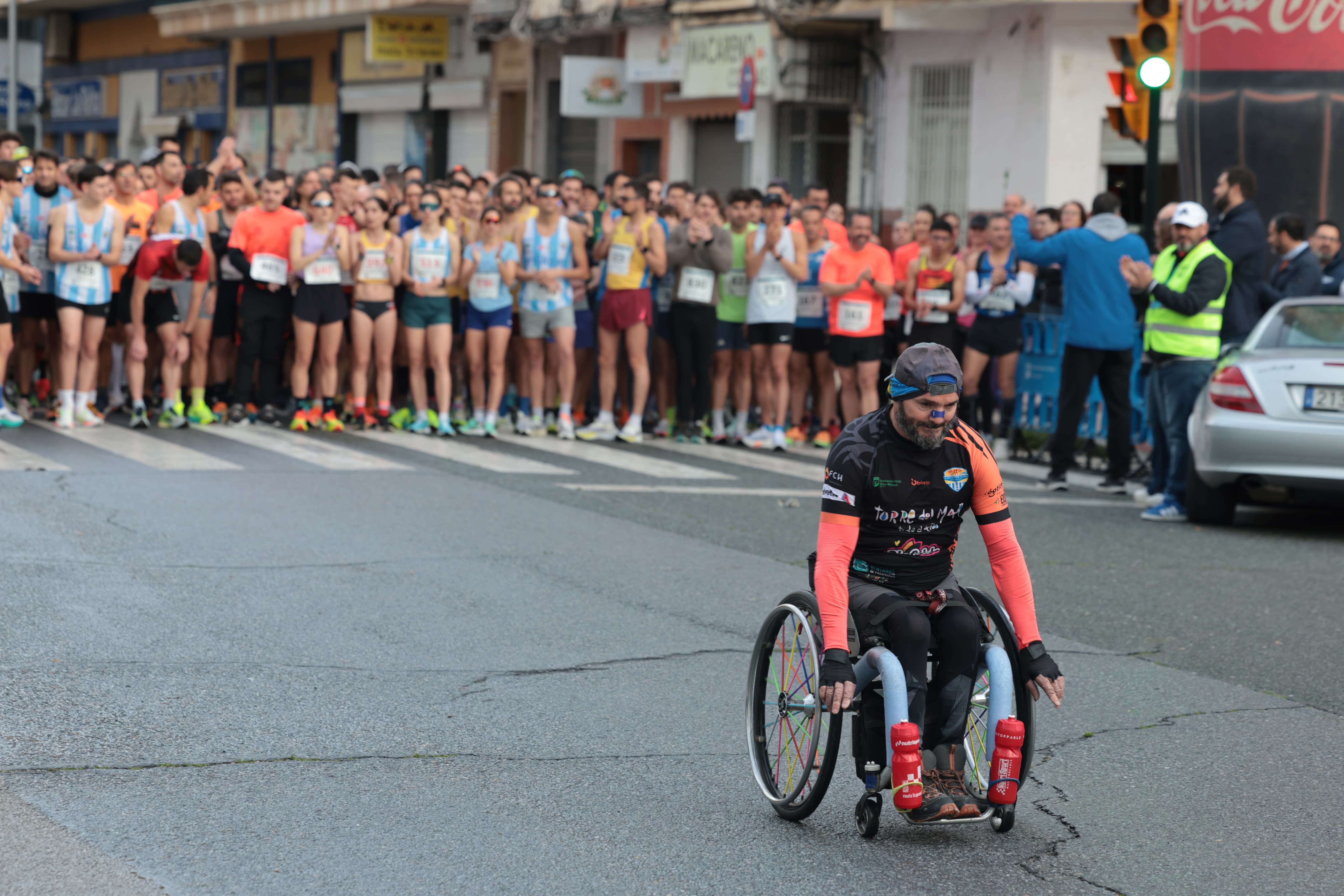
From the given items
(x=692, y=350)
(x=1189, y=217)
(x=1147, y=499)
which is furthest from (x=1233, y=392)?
(x=692, y=350)

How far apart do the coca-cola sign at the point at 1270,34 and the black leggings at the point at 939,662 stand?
40.0 feet

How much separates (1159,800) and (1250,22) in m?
12.0

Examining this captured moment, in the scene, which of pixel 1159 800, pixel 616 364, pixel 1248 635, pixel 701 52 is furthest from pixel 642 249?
pixel 701 52

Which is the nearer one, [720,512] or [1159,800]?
[1159,800]

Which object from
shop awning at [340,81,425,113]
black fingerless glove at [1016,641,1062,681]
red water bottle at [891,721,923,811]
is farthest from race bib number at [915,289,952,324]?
shop awning at [340,81,425,113]

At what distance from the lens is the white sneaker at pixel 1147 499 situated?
497 inches

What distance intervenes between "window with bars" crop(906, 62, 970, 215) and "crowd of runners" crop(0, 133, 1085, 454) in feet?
27.5

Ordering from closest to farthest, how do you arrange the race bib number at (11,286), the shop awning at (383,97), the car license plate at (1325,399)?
the car license plate at (1325,399) < the race bib number at (11,286) < the shop awning at (383,97)

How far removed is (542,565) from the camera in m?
9.34

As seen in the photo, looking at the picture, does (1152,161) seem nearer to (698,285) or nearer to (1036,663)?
(698,285)

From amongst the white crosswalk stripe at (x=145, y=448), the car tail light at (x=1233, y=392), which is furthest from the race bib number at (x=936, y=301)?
the white crosswalk stripe at (x=145, y=448)

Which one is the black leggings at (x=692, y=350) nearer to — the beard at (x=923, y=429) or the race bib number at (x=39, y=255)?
the race bib number at (x=39, y=255)

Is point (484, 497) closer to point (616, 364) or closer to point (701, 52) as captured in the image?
point (616, 364)

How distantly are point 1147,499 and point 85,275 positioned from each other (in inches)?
333
